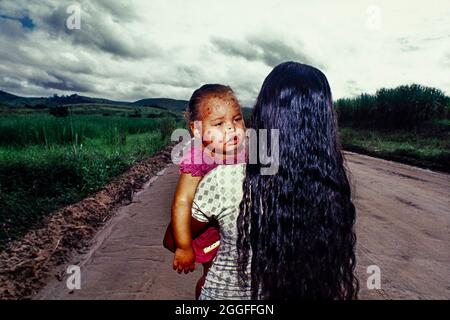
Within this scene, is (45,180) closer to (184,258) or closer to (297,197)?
(184,258)

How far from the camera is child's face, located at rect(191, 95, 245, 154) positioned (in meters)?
2.04

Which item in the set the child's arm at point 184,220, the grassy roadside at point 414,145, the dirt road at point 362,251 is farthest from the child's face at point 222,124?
the grassy roadside at point 414,145

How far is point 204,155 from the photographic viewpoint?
1668mm

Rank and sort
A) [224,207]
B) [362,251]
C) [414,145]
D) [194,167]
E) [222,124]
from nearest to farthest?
[224,207] < [194,167] < [222,124] < [362,251] < [414,145]

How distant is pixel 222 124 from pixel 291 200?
1.10 metres

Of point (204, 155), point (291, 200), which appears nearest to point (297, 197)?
point (291, 200)

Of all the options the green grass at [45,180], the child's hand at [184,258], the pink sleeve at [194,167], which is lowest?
the green grass at [45,180]

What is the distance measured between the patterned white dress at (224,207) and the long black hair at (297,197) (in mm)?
27

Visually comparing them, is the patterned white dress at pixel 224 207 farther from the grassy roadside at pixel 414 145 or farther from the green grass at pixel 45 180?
the grassy roadside at pixel 414 145

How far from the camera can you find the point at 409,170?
9422 mm

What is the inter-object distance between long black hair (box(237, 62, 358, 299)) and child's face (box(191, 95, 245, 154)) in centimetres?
66

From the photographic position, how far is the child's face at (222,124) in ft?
6.68
